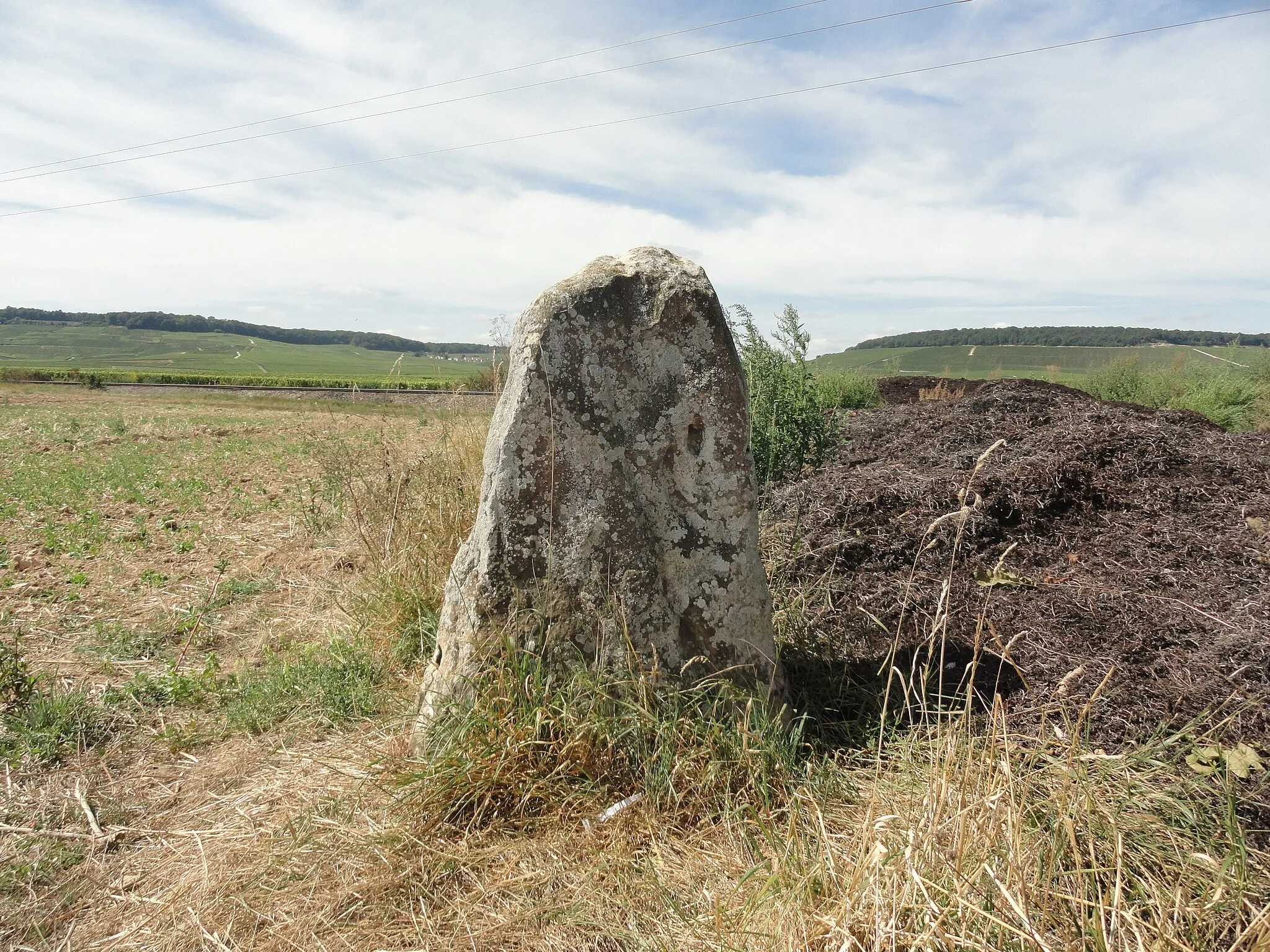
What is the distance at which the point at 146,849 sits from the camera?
2.67 meters

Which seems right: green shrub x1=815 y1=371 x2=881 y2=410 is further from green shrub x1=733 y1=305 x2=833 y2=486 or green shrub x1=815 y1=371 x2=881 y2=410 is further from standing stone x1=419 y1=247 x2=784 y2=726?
standing stone x1=419 y1=247 x2=784 y2=726

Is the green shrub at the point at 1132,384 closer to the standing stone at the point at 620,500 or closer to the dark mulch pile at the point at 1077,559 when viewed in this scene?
the dark mulch pile at the point at 1077,559

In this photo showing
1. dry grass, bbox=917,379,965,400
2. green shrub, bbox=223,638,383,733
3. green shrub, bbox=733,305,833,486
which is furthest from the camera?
dry grass, bbox=917,379,965,400

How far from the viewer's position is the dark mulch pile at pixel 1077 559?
9.39 ft

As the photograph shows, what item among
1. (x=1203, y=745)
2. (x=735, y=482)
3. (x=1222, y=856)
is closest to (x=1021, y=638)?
(x=1203, y=745)

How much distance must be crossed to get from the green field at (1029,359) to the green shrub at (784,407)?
4.42 m

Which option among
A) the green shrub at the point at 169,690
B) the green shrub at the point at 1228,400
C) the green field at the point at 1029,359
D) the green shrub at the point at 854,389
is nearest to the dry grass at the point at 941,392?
the green shrub at the point at 854,389

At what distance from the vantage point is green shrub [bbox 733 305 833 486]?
6250mm

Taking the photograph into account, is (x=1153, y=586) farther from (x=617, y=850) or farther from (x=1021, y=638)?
(x=617, y=850)

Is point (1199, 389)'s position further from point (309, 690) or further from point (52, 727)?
point (52, 727)

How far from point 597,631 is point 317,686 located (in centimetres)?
160

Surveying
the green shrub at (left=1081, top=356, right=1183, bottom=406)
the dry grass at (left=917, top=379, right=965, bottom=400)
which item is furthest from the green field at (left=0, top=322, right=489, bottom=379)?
the green shrub at (left=1081, top=356, right=1183, bottom=406)

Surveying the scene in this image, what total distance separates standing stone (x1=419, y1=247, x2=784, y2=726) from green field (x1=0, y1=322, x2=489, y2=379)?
6643cm

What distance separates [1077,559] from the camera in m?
4.02
